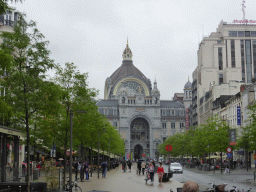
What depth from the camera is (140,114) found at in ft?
603

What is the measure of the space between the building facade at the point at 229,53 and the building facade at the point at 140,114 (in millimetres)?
47048

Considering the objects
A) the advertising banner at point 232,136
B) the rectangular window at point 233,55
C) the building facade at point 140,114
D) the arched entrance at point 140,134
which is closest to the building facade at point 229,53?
the rectangular window at point 233,55

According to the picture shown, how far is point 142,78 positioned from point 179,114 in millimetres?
24162

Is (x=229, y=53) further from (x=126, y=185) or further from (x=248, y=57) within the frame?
(x=126, y=185)

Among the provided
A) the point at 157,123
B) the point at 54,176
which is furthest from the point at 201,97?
the point at 54,176

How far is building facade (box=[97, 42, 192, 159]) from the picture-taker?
183 metres

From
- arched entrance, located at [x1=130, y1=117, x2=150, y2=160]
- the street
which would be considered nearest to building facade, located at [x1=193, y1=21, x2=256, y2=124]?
arched entrance, located at [x1=130, y1=117, x2=150, y2=160]

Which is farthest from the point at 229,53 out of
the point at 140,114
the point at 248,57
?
the point at 140,114

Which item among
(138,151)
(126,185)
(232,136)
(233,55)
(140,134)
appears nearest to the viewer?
(126,185)

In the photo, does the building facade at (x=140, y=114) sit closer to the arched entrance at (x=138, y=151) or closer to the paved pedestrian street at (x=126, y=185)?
the arched entrance at (x=138, y=151)

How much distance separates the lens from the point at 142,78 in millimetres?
192000

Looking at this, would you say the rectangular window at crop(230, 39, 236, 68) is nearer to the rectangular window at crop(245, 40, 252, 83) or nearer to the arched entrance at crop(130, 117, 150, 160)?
the rectangular window at crop(245, 40, 252, 83)

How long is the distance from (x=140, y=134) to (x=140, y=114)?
9.62m

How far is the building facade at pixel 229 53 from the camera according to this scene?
137125 millimetres
